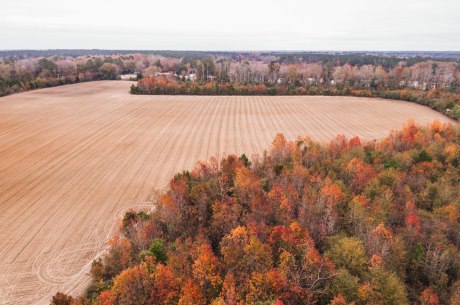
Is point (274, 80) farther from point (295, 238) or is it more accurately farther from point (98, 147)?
point (295, 238)

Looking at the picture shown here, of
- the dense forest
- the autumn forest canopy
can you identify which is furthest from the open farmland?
the autumn forest canopy

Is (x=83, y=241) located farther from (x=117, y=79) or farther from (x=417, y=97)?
(x=117, y=79)

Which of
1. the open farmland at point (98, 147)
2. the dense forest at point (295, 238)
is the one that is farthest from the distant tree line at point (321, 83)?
the dense forest at point (295, 238)

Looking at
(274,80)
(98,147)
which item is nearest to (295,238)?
(98,147)

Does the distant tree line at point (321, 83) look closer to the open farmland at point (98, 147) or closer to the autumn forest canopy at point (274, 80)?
the autumn forest canopy at point (274, 80)

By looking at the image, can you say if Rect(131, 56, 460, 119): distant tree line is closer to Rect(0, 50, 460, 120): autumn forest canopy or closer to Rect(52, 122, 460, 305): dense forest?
Rect(0, 50, 460, 120): autumn forest canopy
